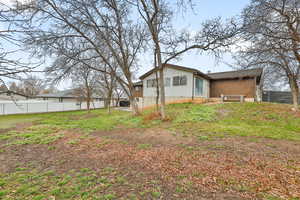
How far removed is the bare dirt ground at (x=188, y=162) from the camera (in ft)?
7.84

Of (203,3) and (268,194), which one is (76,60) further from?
(268,194)

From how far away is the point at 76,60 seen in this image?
30.5ft

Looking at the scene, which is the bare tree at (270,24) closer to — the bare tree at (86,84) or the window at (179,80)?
the window at (179,80)

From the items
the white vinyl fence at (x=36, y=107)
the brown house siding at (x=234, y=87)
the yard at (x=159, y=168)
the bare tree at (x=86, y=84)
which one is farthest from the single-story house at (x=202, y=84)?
the white vinyl fence at (x=36, y=107)

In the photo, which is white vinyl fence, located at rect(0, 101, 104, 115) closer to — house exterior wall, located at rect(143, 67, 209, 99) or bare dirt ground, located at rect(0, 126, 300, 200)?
bare dirt ground, located at rect(0, 126, 300, 200)

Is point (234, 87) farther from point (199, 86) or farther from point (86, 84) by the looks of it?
point (86, 84)

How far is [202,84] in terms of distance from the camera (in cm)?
1566

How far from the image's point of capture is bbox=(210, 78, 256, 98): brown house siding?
48.4ft

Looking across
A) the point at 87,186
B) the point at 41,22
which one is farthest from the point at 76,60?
the point at 87,186

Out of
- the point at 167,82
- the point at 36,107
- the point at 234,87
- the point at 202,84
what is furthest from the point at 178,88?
the point at 36,107

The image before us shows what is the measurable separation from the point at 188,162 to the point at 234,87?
15.8 m

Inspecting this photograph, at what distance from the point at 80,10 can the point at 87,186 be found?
1052 centimetres

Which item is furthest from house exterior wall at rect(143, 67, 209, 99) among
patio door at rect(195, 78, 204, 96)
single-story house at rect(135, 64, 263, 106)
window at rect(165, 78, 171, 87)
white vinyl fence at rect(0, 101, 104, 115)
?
white vinyl fence at rect(0, 101, 104, 115)

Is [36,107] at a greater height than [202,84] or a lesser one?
lesser
